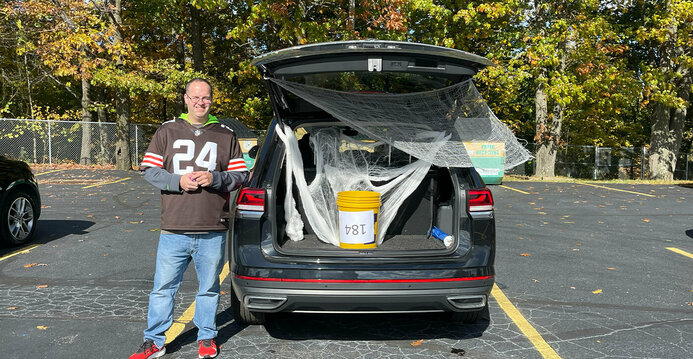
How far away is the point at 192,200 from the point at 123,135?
19.9m

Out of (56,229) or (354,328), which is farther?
(56,229)

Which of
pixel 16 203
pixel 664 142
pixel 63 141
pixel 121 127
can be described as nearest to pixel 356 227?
pixel 16 203

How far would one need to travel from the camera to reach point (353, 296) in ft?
11.2

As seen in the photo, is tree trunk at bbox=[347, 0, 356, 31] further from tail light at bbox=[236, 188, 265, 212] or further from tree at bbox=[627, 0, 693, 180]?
tail light at bbox=[236, 188, 265, 212]

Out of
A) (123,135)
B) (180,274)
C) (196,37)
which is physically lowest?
(180,274)

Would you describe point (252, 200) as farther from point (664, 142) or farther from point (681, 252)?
point (664, 142)

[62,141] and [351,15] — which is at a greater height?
[351,15]

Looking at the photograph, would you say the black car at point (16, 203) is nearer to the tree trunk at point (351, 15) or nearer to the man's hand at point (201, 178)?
the man's hand at point (201, 178)

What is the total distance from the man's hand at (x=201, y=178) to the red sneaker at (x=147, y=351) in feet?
3.51

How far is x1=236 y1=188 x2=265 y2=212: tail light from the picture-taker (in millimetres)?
3652

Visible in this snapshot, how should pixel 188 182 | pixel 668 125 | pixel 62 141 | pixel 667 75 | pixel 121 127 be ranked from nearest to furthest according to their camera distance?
pixel 188 182
pixel 667 75
pixel 121 127
pixel 62 141
pixel 668 125

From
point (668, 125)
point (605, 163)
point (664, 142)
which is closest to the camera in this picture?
point (664, 142)

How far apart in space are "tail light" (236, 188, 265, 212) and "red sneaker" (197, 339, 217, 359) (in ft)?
2.86

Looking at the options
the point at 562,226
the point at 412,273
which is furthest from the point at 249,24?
the point at 412,273
